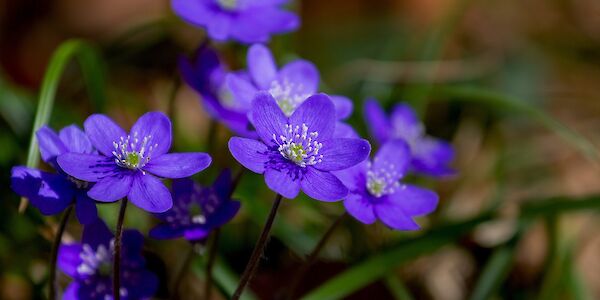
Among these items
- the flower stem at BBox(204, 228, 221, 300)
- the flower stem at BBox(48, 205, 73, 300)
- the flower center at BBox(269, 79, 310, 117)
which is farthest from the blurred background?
the flower center at BBox(269, 79, 310, 117)

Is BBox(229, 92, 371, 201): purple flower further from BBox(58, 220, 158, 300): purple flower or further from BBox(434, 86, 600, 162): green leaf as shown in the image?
BBox(434, 86, 600, 162): green leaf

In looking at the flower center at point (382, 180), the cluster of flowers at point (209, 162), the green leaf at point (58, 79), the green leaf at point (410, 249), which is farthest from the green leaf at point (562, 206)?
the green leaf at point (58, 79)

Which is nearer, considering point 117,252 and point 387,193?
point 117,252

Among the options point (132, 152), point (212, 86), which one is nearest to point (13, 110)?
point (212, 86)

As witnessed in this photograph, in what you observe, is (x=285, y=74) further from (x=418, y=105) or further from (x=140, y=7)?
(x=140, y=7)

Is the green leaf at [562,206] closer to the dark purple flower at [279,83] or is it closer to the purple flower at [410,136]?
the purple flower at [410,136]

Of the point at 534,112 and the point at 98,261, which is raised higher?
the point at 534,112

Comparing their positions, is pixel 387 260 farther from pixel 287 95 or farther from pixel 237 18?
pixel 237 18
